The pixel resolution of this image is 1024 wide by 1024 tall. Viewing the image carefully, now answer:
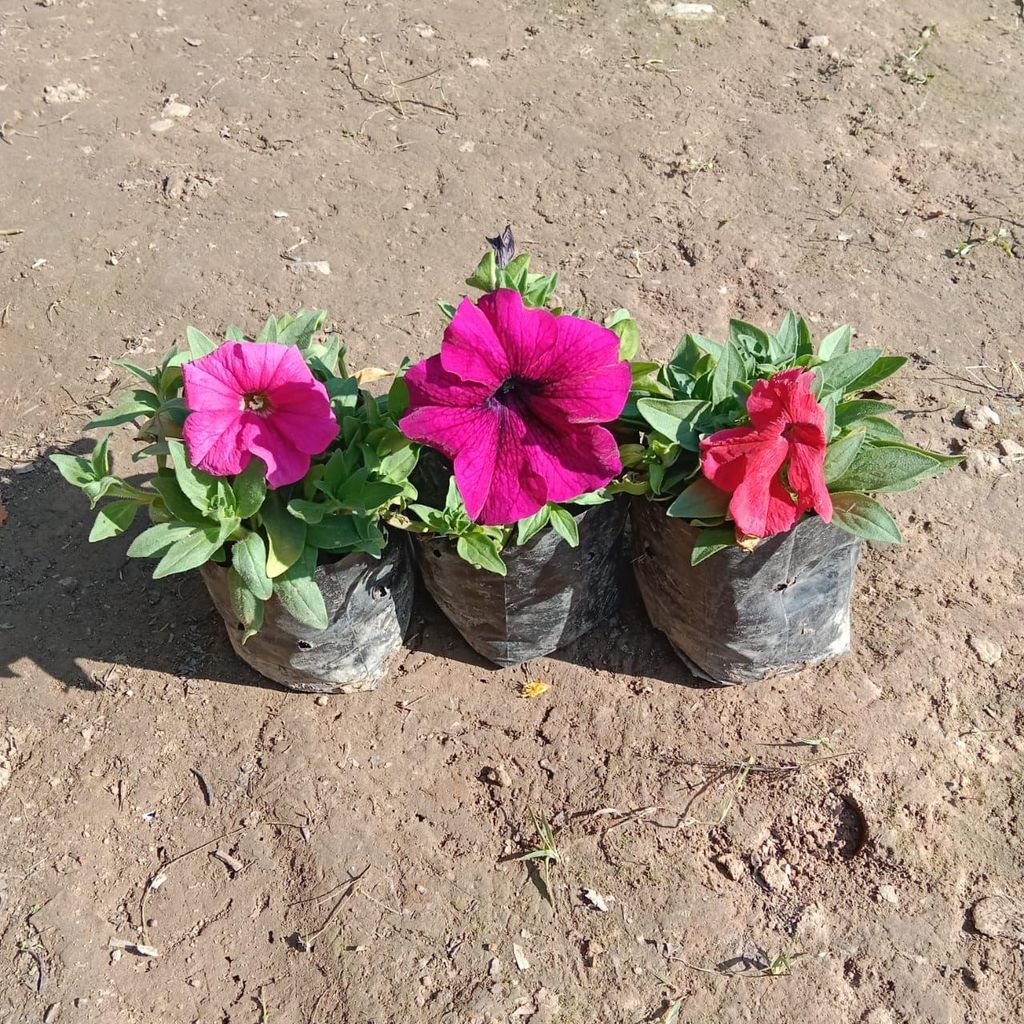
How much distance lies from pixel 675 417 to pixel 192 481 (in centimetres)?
116

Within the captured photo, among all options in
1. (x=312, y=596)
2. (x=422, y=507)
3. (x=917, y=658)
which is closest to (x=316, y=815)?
(x=312, y=596)

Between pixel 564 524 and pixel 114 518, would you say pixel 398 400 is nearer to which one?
pixel 564 524

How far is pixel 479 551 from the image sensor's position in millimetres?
2436

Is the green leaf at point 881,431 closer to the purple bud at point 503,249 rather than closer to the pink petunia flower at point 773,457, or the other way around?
the pink petunia flower at point 773,457

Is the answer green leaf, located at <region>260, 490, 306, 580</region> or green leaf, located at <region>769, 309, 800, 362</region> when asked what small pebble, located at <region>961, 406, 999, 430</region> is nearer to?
green leaf, located at <region>769, 309, 800, 362</region>

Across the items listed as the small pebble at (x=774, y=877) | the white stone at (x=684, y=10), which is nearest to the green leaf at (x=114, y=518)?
the small pebble at (x=774, y=877)

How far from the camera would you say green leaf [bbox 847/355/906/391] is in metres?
2.41

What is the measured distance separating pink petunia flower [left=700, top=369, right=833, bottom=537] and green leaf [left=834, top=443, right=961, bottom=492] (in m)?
0.24

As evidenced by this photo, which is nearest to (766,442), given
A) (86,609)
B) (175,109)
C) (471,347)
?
(471,347)

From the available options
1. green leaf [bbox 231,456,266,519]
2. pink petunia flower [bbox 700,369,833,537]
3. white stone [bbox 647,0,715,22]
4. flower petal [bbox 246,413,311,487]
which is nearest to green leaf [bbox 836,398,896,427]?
pink petunia flower [bbox 700,369,833,537]

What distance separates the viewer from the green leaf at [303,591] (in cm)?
239

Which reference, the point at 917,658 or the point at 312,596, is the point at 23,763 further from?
the point at 917,658

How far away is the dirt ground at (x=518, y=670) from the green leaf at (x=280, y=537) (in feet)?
2.66

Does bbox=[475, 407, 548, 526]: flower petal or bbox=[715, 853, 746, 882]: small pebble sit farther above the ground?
bbox=[475, 407, 548, 526]: flower petal
